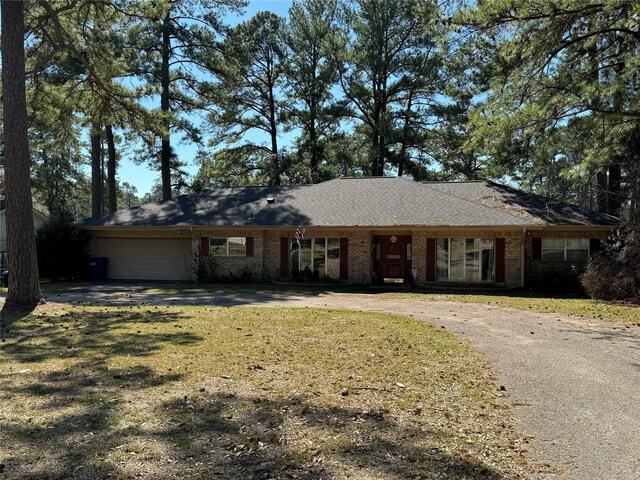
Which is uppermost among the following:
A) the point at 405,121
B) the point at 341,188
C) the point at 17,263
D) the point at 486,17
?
the point at 405,121

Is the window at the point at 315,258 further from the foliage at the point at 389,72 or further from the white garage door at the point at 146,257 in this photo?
the foliage at the point at 389,72

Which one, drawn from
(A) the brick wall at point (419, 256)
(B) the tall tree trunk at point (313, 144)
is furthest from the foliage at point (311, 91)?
(A) the brick wall at point (419, 256)

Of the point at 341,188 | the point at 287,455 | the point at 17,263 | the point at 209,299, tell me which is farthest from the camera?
the point at 341,188

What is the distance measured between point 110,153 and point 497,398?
35.8m

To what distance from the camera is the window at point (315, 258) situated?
21.2 m

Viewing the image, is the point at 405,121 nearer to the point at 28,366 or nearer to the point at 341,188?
the point at 341,188

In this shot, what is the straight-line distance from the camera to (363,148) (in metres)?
37.9

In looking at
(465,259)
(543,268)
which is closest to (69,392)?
(465,259)

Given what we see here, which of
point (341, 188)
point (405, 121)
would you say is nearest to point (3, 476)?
point (341, 188)

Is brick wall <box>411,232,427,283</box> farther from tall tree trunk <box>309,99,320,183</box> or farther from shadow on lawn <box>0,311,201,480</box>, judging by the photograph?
tall tree trunk <box>309,99,320,183</box>

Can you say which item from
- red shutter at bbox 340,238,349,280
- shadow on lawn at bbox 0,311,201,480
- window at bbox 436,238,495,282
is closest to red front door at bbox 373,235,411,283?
red shutter at bbox 340,238,349,280

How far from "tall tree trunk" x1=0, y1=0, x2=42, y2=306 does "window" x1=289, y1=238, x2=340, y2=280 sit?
11.1 m

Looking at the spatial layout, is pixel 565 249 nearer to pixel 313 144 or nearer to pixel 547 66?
pixel 547 66

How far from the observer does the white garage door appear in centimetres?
2331
